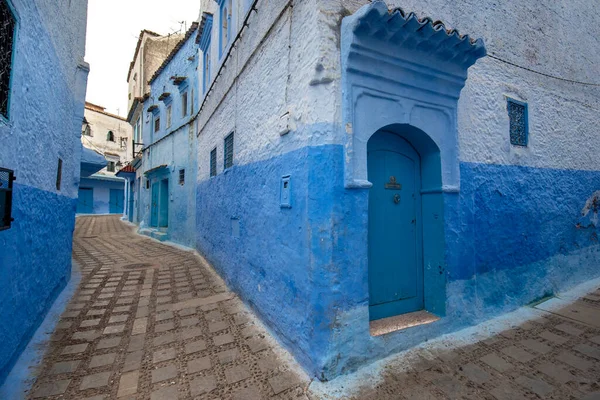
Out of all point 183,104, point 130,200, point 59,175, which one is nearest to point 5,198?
point 59,175

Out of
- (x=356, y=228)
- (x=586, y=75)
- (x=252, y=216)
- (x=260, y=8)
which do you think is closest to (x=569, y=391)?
(x=356, y=228)

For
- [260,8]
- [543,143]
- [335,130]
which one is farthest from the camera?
[543,143]

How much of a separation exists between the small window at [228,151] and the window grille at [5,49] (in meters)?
3.10

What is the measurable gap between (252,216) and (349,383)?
8.20 ft

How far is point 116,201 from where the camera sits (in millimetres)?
25250

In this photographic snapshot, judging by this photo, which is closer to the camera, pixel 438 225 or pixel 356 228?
pixel 356 228

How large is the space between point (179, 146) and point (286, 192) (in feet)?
28.5

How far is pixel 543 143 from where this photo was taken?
184 inches

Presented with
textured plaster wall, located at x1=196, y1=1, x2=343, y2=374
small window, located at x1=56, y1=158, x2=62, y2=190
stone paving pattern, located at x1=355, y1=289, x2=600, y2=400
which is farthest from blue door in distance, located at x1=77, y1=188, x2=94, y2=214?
stone paving pattern, located at x1=355, y1=289, x2=600, y2=400

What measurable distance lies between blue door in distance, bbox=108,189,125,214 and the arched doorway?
28.0 meters

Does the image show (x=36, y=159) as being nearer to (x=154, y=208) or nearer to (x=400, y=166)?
(x=400, y=166)

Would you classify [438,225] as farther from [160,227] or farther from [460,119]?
[160,227]

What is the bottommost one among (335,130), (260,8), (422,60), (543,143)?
(335,130)

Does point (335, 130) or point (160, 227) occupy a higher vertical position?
point (335, 130)
